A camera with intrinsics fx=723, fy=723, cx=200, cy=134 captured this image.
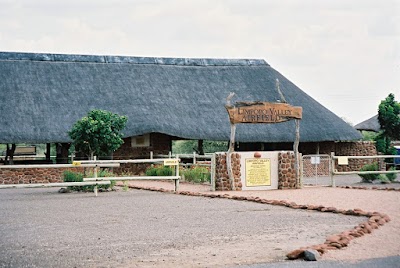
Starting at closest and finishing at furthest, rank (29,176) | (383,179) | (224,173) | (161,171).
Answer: (224,173), (383,179), (161,171), (29,176)

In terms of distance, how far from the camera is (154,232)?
35.3ft

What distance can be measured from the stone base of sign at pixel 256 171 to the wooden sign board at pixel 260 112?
0.96 meters

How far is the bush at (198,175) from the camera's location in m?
24.1

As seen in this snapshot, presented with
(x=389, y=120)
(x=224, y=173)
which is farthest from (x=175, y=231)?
(x=389, y=120)

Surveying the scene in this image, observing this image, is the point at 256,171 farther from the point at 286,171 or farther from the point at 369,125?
the point at 369,125

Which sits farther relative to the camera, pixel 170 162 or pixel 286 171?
pixel 286 171

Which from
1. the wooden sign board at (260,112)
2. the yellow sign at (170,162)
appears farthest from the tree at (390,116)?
the yellow sign at (170,162)

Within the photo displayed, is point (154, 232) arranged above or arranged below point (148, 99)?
below

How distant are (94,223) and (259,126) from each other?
71.4 ft

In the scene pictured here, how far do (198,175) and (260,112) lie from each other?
453 cm

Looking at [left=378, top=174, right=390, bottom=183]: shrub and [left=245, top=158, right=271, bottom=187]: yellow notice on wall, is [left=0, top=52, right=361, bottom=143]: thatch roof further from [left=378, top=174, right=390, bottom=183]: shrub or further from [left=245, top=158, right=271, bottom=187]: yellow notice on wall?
[left=245, top=158, right=271, bottom=187]: yellow notice on wall

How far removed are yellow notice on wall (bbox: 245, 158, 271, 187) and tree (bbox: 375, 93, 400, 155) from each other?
14812 mm

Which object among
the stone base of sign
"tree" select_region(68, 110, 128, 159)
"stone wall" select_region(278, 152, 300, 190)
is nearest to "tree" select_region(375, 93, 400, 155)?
"tree" select_region(68, 110, 128, 159)

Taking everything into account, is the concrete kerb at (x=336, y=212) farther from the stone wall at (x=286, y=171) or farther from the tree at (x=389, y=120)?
the tree at (x=389, y=120)
